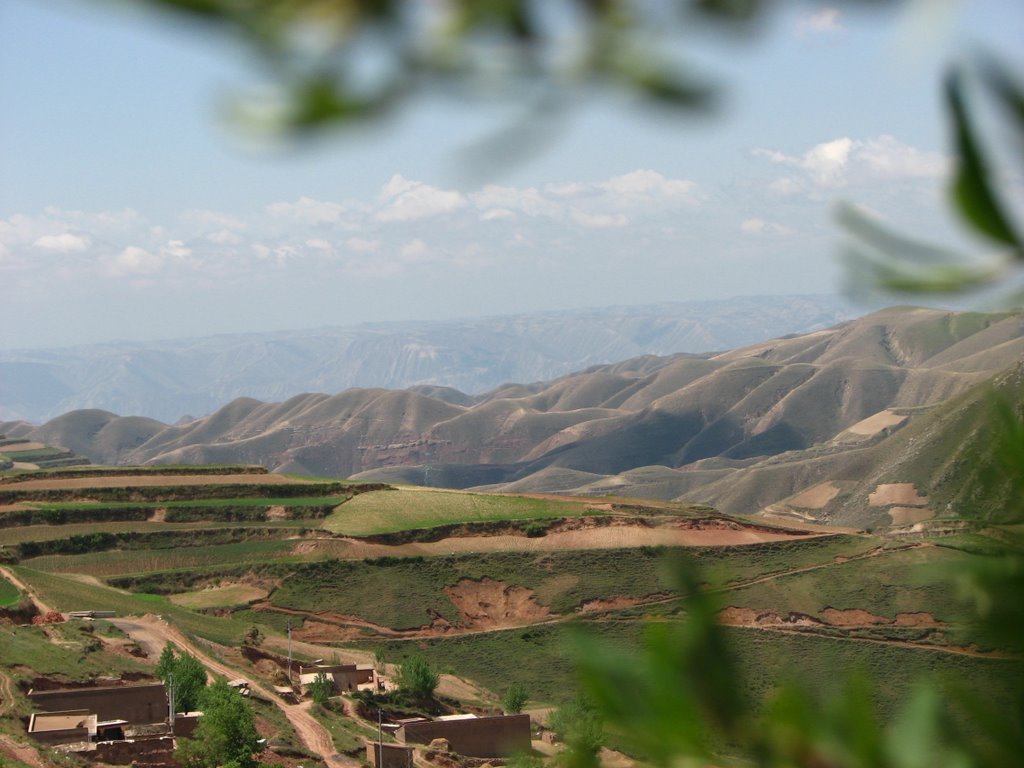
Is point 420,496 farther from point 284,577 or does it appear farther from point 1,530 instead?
point 1,530

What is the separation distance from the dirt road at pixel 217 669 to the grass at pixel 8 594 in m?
4.09

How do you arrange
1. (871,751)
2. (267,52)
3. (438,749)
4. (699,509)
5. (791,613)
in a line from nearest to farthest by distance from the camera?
(267,52), (871,751), (438,749), (791,613), (699,509)

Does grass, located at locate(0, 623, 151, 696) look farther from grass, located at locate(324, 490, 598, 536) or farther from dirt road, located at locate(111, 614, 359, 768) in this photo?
grass, located at locate(324, 490, 598, 536)

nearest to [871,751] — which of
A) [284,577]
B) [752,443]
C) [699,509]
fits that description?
[284,577]

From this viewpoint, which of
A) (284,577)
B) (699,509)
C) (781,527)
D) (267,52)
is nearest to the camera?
(267,52)

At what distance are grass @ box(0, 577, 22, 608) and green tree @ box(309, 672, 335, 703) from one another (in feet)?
43.1

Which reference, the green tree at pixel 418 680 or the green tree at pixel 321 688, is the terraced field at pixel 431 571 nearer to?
the green tree at pixel 321 688

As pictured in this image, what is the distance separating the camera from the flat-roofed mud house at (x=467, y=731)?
34.9 m

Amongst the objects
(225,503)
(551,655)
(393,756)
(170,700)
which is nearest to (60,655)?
(170,700)

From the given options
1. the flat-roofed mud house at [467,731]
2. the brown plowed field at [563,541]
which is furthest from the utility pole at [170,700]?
the brown plowed field at [563,541]

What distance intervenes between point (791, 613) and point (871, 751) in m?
48.7

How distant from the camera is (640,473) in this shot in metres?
157

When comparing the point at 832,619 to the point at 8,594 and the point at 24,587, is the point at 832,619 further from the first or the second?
the point at 8,594

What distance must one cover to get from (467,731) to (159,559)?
25986mm
